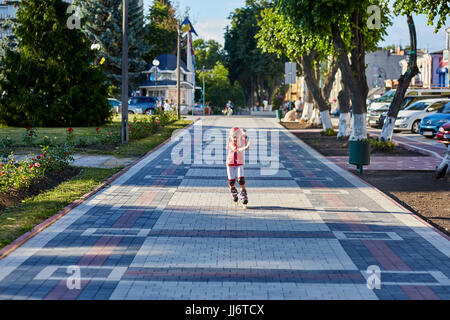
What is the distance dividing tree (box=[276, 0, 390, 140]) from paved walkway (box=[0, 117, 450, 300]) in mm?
7480

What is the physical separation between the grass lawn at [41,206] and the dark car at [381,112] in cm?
2485

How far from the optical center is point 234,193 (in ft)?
37.6

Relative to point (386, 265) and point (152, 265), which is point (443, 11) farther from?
point (152, 265)

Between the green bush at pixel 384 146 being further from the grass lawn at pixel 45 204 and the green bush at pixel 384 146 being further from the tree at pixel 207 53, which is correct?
the tree at pixel 207 53

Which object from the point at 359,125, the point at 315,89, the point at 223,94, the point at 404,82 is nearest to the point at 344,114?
the point at 359,125

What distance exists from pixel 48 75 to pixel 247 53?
51.3 meters

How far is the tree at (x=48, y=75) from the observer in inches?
1177

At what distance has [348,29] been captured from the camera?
22.0 meters

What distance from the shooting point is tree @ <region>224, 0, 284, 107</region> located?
7644 centimetres

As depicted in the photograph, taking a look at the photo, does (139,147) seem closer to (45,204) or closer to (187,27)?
(45,204)

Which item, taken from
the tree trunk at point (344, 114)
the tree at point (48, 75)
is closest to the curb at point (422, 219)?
the tree trunk at point (344, 114)

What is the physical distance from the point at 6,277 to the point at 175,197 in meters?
5.65

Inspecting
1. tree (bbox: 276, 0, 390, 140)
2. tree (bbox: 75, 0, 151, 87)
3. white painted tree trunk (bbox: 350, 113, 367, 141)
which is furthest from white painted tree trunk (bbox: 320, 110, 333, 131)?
tree (bbox: 75, 0, 151, 87)
